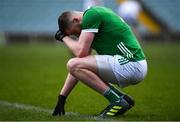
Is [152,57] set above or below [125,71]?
below

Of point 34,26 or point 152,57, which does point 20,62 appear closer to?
point 152,57

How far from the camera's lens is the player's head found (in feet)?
23.5

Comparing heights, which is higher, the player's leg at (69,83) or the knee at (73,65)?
the knee at (73,65)

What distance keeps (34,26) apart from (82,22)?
2548 centimetres

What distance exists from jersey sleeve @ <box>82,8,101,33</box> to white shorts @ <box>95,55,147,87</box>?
1.21 feet

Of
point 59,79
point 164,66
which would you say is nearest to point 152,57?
point 164,66

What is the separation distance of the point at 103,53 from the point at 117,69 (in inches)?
10.1

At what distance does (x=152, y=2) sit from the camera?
105ft

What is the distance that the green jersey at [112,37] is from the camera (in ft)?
23.6

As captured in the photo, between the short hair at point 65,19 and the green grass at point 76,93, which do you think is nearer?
the short hair at point 65,19

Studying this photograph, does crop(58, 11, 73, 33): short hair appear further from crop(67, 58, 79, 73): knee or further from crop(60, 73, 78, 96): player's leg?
crop(60, 73, 78, 96): player's leg

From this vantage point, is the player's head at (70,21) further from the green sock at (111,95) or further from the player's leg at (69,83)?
the green sock at (111,95)

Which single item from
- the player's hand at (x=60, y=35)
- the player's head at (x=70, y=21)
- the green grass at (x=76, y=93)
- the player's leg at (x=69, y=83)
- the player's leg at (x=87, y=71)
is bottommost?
the green grass at (x=76, y=93)

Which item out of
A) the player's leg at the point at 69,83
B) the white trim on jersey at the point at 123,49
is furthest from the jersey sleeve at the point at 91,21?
the player's leg at the point at 69,83
